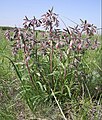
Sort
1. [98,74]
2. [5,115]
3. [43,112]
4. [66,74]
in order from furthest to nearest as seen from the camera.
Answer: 1. [98,74]
2. [66,74]
3. [43,112]
4. [5,115]

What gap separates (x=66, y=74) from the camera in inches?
86.7

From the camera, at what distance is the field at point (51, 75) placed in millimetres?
2021

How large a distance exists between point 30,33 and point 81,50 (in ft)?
1.46

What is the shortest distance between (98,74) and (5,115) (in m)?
1.04

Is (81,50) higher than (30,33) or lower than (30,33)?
lower

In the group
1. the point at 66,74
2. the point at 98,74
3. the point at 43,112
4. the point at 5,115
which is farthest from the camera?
the point at 98,74

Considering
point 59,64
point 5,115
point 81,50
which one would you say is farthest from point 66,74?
point 5,115

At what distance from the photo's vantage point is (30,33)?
2084mm

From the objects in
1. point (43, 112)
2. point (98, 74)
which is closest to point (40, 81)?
point (43, 112)

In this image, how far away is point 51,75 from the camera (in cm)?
220

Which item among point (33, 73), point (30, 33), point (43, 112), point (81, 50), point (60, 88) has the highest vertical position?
point (30, 33)

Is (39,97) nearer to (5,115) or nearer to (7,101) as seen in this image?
(7,101)

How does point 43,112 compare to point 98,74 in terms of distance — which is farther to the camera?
point 98,74

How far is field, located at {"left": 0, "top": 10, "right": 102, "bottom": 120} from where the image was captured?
6.63 feet
